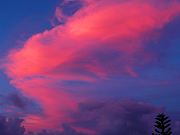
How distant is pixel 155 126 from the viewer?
63438 millimetres

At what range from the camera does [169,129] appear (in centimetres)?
6334

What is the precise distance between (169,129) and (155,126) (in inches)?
121

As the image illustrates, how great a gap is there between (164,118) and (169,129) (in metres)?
2.59

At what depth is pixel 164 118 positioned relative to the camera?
2499 inches

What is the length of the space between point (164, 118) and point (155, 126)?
8.59ft
